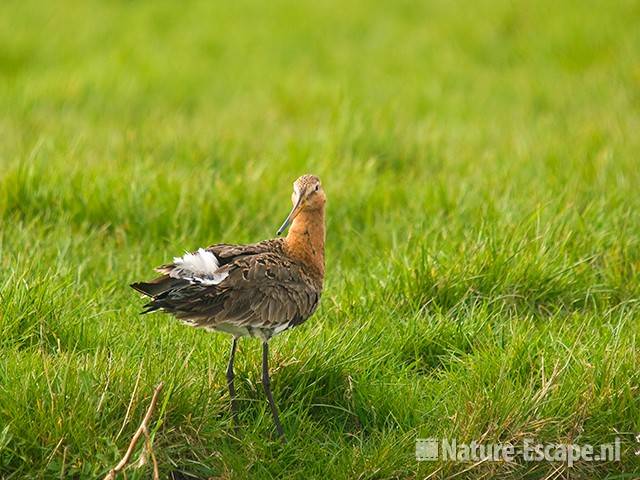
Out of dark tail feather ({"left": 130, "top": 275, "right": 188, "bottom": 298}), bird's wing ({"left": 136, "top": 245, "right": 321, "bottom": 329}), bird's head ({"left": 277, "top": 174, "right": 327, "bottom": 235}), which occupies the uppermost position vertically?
bird's head ({"left": 277, "top": 174, "right": 327, "bottom": 235})

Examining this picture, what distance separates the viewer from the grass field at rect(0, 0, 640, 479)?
437 centimetres

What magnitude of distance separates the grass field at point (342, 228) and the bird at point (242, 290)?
234mm

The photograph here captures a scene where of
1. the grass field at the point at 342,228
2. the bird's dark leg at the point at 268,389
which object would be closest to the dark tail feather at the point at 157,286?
the grass field at the point at 342,228

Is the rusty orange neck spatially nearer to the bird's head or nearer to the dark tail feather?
the bird's head

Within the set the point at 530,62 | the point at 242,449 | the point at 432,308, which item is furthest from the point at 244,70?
the point at 242,449

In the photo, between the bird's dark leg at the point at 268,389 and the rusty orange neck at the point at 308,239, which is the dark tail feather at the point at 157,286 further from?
the rusty orange neck at the point at 308,239

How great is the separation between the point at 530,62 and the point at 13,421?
8.51m

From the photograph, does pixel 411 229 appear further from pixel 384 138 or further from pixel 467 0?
pixel 467 0

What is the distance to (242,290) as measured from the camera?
14.8ft

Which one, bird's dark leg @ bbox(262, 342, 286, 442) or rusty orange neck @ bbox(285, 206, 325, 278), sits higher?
rusty orange neck @ bbox(285, 206, 325, 278)

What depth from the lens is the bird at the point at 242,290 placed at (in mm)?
4371

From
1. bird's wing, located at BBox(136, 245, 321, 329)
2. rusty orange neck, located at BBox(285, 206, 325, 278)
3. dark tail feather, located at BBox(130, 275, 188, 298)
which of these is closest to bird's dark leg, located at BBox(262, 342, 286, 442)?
bird's wing, located at BBox(136, 245, 321, 329)

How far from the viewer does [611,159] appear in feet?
25.8

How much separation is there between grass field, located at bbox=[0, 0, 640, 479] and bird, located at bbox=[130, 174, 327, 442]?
0.77 ft
